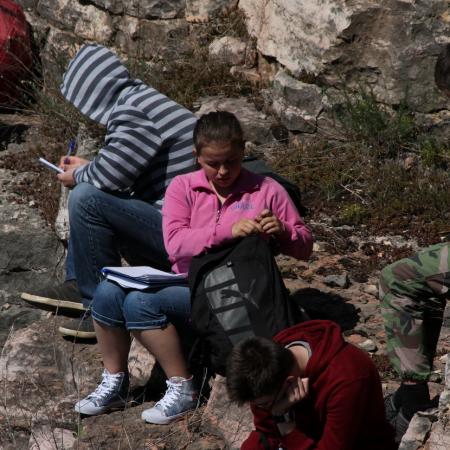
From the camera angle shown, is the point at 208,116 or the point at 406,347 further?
the point at 208,116

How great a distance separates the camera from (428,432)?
3.72m

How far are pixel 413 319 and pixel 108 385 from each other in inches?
60.3

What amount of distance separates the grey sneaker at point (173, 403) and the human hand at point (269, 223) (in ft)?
2.61

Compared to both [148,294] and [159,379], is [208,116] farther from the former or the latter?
[159,379]

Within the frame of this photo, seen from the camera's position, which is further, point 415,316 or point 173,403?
point 173,403

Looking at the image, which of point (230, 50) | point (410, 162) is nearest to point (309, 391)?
point (410, 162)

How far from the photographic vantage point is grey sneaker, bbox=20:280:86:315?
559 cm

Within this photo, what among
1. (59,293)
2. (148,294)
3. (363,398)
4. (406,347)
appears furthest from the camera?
(59,293)

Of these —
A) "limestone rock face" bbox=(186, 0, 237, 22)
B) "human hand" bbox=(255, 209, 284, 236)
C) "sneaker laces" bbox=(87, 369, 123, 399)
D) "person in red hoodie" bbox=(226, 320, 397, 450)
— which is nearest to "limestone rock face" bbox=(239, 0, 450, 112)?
"limestone rock face" bbox=(186, 0, 237, 22)

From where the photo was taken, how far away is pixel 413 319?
4.02 metres

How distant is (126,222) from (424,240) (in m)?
1.77

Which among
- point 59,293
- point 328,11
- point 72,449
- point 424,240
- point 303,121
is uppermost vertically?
point 328,11

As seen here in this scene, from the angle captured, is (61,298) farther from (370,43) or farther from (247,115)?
(370,43)

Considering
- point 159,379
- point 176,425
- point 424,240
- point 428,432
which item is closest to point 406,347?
point 428,432
